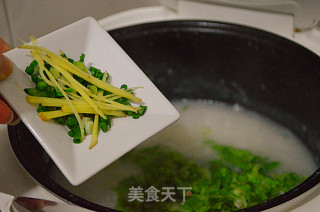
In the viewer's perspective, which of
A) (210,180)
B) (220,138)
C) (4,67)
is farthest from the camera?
(220,138)

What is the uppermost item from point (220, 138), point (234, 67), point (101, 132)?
point (234, 67)

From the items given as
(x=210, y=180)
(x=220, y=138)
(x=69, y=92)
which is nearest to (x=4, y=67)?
(x=69, y=92)

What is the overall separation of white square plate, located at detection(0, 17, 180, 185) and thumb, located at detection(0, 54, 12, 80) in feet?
0.04

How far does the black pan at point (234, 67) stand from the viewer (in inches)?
46.1

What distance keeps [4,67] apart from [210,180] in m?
0.66

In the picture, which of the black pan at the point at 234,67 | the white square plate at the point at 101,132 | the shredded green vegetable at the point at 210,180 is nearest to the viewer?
the white square plate at the point at 101,132

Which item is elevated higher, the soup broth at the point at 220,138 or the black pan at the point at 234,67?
the black pan at the point at 234,67

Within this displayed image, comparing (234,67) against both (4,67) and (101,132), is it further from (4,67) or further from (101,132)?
(4,67)

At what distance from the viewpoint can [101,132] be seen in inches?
30.9

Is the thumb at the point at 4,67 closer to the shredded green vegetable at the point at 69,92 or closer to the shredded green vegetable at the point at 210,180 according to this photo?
the shredded green vegetable at the point at 69,92

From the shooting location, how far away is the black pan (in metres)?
1.17

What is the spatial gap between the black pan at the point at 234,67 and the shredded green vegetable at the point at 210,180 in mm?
179

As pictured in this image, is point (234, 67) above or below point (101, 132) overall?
above

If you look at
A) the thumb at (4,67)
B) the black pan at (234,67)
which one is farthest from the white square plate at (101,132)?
the black pan at (234,67)
